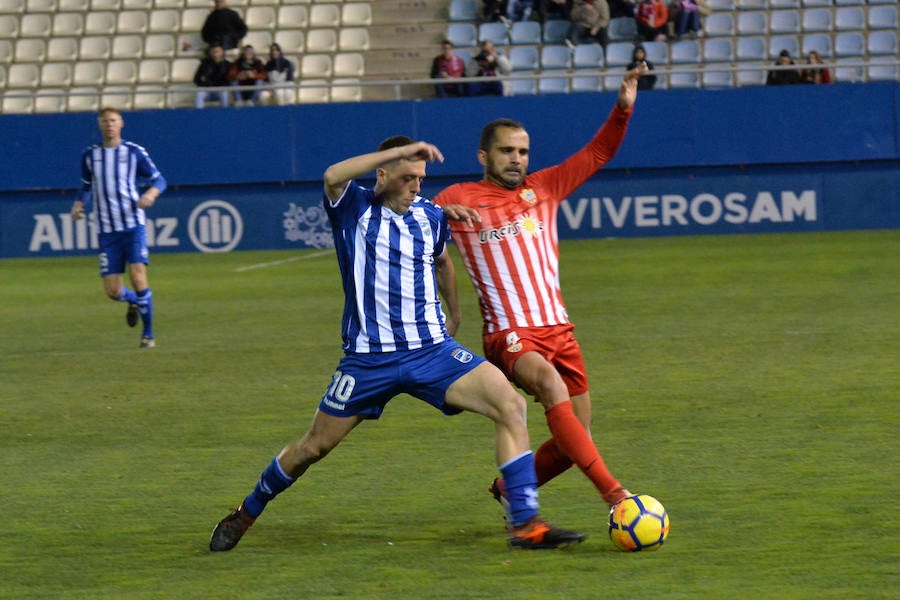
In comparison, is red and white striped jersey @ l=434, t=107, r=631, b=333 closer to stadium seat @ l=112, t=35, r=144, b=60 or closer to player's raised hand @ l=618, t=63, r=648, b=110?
player's raised hand @ l=618, t=63, r=648, b=110

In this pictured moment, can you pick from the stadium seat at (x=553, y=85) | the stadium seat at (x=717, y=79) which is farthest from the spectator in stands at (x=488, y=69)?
the stadium seat at (x=717, y=79)

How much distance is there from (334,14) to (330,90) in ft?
10.4

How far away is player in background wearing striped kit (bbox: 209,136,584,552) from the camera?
5789 millimetres

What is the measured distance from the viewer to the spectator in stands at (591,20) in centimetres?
2452

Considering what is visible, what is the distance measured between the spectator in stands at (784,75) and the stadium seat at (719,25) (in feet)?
6.57

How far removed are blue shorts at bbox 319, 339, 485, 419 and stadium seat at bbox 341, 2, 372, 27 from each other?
72.2 ft

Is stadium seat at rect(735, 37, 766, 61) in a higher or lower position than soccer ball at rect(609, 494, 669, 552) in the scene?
higher

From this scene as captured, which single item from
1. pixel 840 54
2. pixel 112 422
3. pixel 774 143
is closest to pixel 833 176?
pixel 774 143

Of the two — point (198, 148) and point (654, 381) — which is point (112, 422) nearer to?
point (654, 381)

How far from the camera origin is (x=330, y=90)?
81.6ft

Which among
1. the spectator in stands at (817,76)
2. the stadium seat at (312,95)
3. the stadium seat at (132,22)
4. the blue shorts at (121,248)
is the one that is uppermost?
the stadium seat at (132,22)

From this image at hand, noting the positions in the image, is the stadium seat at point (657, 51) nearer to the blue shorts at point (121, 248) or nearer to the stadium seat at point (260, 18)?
the stadium seat at point (260, 18)

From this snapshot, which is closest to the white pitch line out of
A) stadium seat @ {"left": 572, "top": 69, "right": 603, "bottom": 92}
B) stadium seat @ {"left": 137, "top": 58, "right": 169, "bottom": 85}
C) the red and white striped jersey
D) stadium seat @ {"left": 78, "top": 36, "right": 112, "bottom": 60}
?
stadium seat @ {"left": 572, "top": 69, "right": 603, "bottom": 92}

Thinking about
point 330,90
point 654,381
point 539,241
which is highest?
point 330,90
